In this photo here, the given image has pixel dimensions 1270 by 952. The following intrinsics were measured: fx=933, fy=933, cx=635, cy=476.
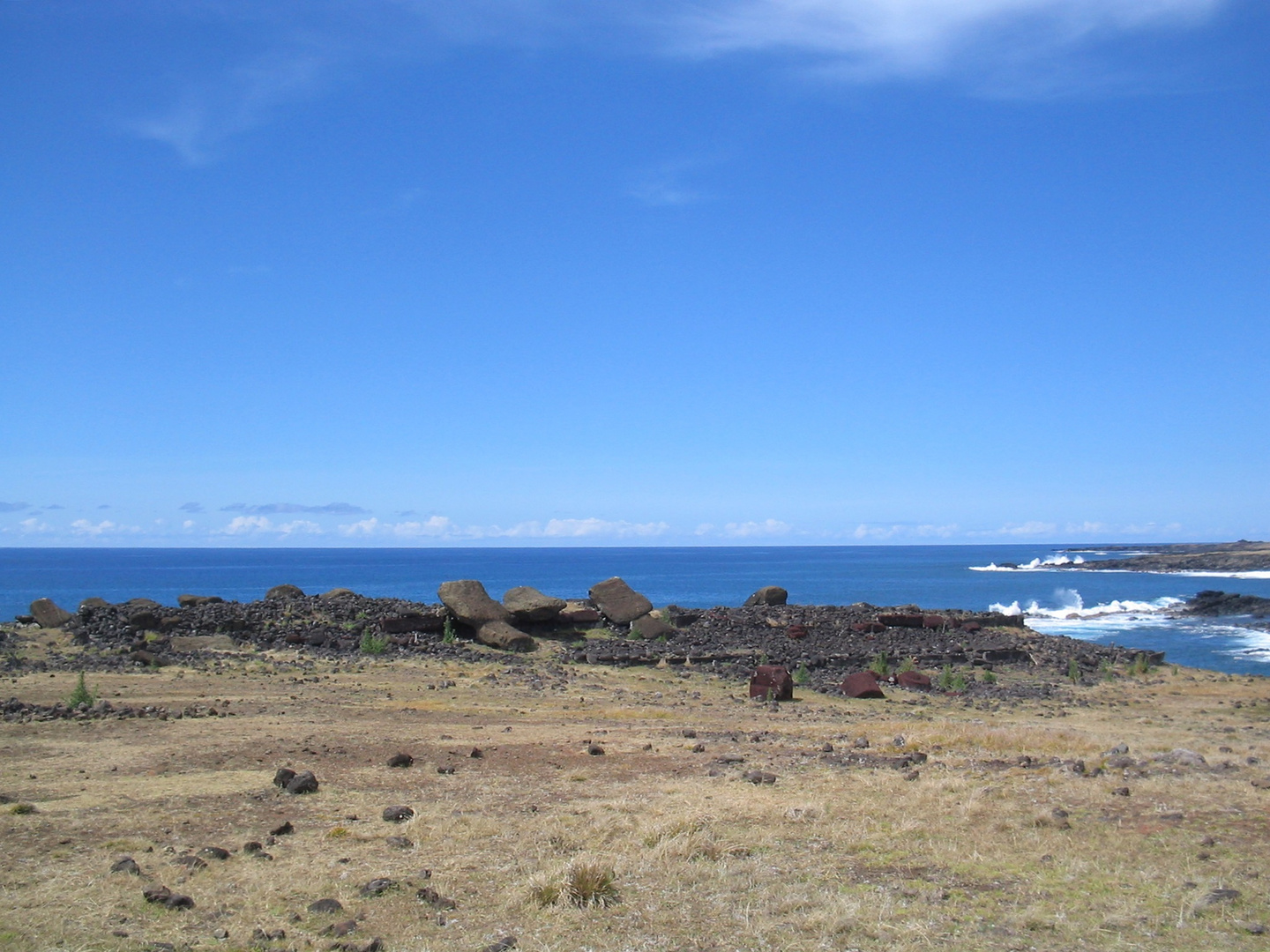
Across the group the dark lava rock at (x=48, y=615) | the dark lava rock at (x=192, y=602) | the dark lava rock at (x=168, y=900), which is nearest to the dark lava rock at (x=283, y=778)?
the dark lava rock at (x=168, y=900)

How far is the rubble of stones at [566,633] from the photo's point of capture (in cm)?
2941

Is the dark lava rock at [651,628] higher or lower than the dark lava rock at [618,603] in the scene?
lower

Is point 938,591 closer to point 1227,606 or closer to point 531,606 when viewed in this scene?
point 1227,606

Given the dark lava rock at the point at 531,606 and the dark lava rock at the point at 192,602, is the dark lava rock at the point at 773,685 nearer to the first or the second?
the dark lava rock at the point at 531,606

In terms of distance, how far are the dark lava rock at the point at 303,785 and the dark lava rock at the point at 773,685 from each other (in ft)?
46.4

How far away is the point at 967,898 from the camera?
8164 mm

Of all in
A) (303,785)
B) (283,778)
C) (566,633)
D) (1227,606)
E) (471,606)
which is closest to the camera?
(303,785)

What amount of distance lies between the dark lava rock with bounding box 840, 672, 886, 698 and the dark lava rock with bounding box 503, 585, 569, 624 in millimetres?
11615

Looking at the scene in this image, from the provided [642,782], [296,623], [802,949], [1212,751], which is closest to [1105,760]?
[1212,751]

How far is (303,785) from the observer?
11.8m

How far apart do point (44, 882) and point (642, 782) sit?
7.16 meters

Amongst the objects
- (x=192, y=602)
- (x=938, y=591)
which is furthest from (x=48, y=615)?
(x=938, y=591)

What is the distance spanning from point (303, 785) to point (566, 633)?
2212 cm

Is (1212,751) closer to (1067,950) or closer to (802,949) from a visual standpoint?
(1067,950)
